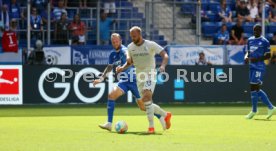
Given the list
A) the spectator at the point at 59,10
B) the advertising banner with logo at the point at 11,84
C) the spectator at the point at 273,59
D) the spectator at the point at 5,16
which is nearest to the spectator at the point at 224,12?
the spectator at the point at 273,59

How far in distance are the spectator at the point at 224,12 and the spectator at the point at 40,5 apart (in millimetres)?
7966

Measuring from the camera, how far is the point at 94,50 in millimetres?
29969

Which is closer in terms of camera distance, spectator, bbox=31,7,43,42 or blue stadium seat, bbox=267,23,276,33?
spectator, bbox=31,7,43,42

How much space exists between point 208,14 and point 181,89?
6.92 metres

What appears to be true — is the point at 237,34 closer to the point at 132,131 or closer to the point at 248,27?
the point at 248,27

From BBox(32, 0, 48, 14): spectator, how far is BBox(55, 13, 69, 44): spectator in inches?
38.3

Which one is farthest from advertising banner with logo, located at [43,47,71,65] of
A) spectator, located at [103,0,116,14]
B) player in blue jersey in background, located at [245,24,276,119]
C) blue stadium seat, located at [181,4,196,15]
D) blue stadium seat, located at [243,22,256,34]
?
player in blue jersey in background, located at [245,24,276,119]

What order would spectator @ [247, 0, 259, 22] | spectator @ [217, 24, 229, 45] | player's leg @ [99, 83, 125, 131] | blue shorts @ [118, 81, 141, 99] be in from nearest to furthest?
player's leg @ [99, 83, 125, 131]
blue shorts @ [118, 81, 141, 99]
spectator @ [217, 24, 229, 45]
spectator @ [247, 0, 259, 22]

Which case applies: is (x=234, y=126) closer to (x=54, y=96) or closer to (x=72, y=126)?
(x=72, y=126)

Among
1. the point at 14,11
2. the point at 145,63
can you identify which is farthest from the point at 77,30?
the point at 145,63

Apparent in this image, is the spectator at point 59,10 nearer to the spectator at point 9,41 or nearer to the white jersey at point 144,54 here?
the spectator at point 9,41

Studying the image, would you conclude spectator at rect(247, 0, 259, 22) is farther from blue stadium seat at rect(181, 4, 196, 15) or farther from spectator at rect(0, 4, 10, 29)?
spectator at rect(0, 4, 10, 29)

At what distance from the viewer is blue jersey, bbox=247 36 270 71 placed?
20922 mm

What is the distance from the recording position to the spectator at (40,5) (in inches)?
1210
